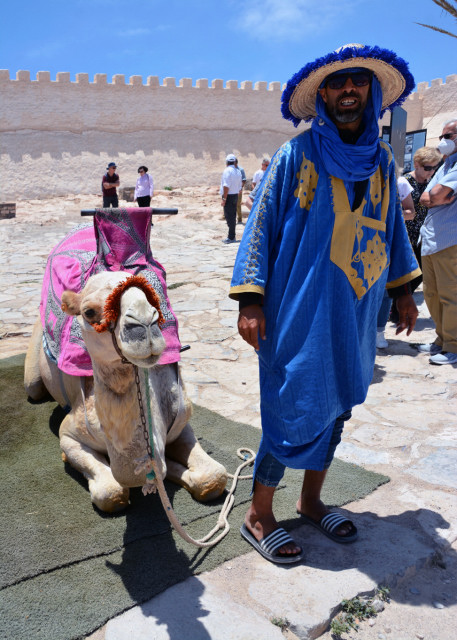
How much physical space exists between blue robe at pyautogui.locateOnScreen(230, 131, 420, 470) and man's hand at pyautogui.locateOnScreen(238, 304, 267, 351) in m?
0.07

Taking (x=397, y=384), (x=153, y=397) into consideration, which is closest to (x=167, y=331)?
(x=153, y=397)

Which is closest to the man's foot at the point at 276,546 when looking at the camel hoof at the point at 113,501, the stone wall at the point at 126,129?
the camel hoof at the point at 113,501

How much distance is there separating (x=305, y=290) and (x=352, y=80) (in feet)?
3.14

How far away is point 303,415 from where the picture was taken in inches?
99.3

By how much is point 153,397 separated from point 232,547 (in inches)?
31.9

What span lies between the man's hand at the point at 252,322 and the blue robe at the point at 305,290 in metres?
0.07

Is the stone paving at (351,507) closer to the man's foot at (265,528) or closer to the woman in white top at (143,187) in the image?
the man's foot at (265,528)

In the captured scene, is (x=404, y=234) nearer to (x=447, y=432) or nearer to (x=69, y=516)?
(x=447, y=432)

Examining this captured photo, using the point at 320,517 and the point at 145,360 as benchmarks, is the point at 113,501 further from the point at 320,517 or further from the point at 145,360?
the point at 145,360

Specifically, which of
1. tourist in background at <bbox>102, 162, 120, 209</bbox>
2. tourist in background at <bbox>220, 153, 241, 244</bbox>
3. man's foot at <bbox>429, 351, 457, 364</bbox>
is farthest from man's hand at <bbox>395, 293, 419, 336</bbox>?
tourist in background at <bbox>102, 162, 120, 209</bbox>

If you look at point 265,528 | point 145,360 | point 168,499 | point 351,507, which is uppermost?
point 145,360

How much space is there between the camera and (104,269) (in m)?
3.45

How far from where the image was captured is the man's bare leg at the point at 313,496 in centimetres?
296

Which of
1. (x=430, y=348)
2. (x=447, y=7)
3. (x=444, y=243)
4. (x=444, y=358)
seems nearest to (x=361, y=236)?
(x=444, y=243)
